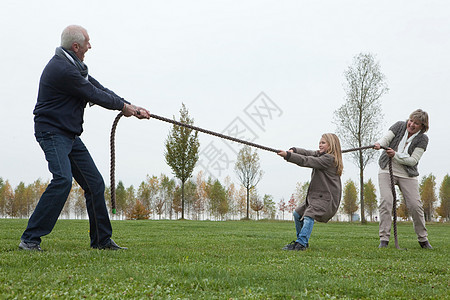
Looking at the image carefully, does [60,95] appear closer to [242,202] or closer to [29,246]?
[29,246]

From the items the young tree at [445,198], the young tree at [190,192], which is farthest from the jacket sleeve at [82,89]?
the young tree at [445,198]

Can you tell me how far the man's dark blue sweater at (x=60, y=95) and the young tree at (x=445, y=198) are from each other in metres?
76.8

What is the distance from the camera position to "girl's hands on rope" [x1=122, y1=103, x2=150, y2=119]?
20.2ft

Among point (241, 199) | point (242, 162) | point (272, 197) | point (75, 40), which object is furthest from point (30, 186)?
point (75, 40)

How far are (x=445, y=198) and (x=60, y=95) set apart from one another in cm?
7815

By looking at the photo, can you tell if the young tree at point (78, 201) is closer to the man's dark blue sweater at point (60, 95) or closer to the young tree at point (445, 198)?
the young tree at point (445, 198)

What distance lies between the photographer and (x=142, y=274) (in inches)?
160

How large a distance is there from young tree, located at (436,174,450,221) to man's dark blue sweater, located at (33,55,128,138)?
252 ft

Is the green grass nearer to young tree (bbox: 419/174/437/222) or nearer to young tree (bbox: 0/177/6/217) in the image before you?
young tree (bbox: 419/174/437/222)

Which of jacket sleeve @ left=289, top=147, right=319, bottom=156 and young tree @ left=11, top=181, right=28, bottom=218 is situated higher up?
jacket sleeve @ left=289, top=147, right=319, bottom=156

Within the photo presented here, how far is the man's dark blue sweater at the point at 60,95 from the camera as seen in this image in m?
5.53

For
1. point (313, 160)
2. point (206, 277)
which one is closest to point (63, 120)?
point (206, 277)

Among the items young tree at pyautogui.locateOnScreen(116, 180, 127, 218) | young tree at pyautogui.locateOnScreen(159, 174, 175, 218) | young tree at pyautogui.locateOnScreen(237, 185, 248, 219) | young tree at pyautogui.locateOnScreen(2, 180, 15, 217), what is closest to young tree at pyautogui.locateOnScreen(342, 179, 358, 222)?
young tree at pyautogui.locateOnScreen(237, 185, 248, 219)

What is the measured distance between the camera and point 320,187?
7414mm
